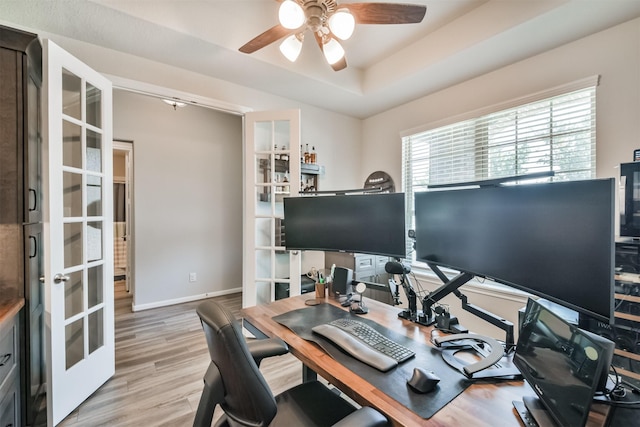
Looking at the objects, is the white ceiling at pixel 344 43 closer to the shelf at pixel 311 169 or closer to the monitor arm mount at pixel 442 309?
the shelf at pixel 311 169

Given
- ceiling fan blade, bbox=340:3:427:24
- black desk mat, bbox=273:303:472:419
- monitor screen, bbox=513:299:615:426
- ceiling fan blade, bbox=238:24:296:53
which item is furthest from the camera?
ceiling fan blade, bbox=238:24:296:53

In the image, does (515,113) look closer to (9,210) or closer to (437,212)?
(437,212)

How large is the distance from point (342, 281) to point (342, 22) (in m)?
1.58

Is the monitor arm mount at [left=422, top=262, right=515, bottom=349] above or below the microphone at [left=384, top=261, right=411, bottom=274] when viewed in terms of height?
below

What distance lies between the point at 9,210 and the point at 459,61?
3467 mm

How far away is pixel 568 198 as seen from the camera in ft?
2.69

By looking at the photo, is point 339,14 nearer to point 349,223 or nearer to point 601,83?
point 349,223

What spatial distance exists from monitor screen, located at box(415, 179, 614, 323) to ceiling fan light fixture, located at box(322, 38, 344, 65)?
3.99 feet

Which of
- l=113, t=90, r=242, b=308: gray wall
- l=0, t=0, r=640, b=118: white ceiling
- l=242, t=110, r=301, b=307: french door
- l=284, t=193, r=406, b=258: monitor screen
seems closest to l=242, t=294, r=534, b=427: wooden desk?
l=284, t=193, r=406, b=258: monitor screen

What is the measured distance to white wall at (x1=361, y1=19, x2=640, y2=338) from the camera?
1.92 m

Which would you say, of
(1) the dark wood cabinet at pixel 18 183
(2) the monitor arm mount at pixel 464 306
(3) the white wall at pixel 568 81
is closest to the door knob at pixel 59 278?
(1) the dark wood cabinet at pixel 18 183

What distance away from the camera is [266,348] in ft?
3.74

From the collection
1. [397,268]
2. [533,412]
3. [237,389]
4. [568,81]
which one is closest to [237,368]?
[237,389]

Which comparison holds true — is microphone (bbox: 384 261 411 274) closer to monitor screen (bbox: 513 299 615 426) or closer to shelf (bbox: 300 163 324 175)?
monitor screen (bbox: 513 299 615 426)
